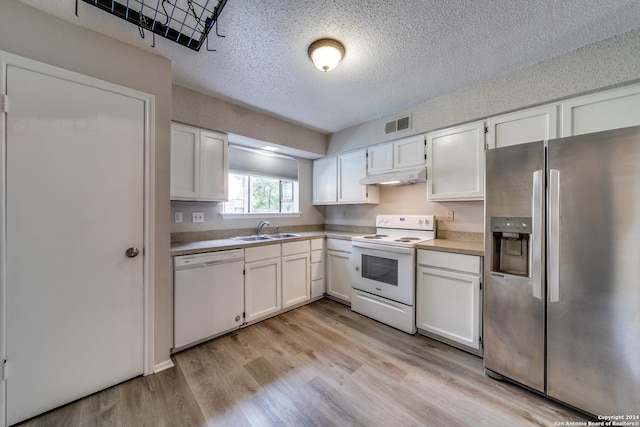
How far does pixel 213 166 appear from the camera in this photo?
8.27 ft

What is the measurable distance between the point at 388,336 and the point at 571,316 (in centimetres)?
138

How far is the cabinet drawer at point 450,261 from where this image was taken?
201 centimetres

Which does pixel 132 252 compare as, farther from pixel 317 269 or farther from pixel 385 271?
pixel 385 271

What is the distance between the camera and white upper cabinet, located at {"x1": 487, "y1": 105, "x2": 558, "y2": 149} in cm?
187

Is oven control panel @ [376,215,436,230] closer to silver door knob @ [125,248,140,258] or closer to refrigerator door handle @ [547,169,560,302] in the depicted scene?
refrigerator door handle @ [547,169,560,302]

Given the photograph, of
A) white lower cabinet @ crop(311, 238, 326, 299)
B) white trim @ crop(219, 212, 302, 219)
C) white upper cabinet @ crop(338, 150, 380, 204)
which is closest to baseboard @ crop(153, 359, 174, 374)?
white trim @ crop(219, 212, 302, 219)

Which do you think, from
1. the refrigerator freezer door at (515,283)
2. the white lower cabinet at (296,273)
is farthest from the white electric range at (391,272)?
the refrigerator freezer door at (515,283)

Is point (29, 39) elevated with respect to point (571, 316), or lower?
elevated

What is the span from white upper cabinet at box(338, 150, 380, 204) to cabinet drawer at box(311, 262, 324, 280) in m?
0.97

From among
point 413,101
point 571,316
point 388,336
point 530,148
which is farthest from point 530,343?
point 413,101

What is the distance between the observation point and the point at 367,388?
165cm

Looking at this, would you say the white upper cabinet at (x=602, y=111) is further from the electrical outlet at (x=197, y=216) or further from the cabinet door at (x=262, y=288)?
the electrical outlet at (x=197, y=216)

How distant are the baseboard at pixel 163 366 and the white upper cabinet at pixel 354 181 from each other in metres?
2.58

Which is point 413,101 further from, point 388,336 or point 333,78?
point 388,336
